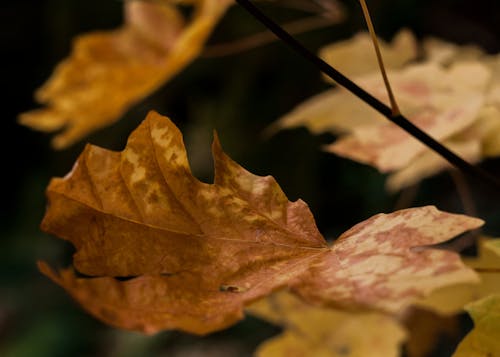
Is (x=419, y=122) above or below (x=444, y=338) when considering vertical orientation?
above

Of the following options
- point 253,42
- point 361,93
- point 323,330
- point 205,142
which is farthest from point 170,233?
point 205,142

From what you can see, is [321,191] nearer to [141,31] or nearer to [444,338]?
[444,338]

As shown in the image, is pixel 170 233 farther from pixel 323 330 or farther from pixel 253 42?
pixel 323 330

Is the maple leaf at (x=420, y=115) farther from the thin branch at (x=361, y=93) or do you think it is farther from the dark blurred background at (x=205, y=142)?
the dark blurred background at (x=205, y=142)

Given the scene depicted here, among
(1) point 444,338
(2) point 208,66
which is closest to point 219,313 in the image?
(1) point 444,338

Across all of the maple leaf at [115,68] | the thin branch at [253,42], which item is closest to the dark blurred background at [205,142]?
the thin branch at [253,42]
